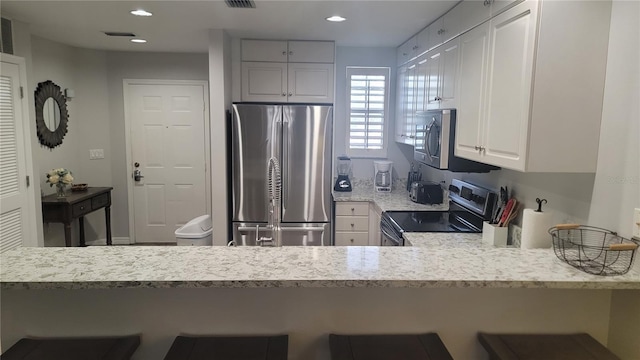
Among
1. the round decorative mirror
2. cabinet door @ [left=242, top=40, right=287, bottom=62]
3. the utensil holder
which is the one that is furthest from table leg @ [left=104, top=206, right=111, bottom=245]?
the utensil holder

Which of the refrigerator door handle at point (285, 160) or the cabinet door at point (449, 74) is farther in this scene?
the refrigerator door handle at point (285, 160)

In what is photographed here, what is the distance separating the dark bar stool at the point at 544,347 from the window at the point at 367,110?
3283 millimetres

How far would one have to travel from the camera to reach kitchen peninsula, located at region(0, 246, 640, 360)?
1.36m

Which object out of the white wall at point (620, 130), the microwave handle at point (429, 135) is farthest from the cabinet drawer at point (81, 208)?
the white wall at point (620, 130)

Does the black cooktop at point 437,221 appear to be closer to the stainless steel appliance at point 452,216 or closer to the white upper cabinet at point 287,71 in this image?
the stainless steel appliance at point 452,216

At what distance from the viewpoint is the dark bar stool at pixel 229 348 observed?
1.29 meters

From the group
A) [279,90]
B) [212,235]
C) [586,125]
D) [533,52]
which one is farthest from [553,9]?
[212,235]

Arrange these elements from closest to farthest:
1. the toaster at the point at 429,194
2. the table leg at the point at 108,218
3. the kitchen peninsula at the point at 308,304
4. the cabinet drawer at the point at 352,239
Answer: the kitchen peninsula at the point at 308,304 < the toaster at the point at 429,194 < the cabinet drawer at the point at 352,239 < the table leg at the point at 108,218

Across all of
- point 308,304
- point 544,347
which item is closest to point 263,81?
point 308,304

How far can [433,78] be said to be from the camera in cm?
318

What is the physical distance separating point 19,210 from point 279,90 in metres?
2.52

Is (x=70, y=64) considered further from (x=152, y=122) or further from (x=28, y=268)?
(x=28, y=268)

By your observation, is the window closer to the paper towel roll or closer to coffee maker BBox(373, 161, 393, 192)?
coffee maker BBox(373, 161, 393, 192)

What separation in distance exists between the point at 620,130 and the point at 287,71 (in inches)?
117
